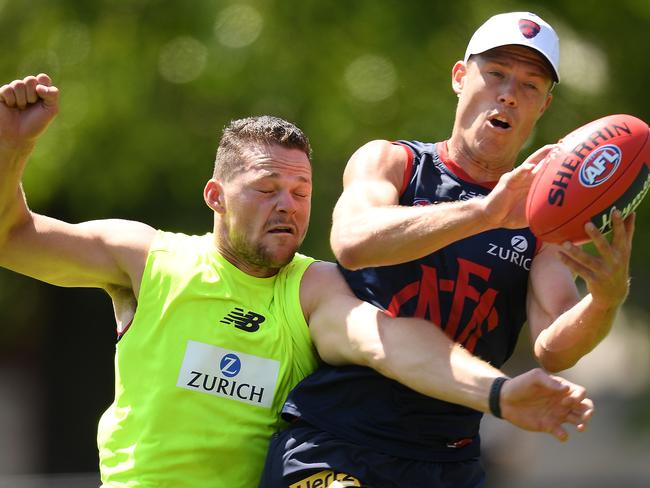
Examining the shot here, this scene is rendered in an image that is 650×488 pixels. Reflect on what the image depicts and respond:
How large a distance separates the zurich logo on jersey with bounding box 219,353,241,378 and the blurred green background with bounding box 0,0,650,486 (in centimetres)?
540

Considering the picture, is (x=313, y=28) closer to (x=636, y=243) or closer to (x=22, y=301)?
(x=636, y=243)

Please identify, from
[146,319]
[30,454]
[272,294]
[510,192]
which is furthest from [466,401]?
[30,454]

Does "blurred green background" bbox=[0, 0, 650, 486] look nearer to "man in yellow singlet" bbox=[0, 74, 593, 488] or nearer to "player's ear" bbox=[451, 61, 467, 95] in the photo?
"player's ear" bbox=[451, 61, 467, 95]

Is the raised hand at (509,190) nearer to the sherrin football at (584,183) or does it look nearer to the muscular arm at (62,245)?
the sherrin football at (584,183)

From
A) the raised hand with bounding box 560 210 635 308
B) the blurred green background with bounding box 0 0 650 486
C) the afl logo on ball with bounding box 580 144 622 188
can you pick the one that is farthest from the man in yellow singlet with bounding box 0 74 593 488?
the blurred green background with bounding box 0 0 650 486

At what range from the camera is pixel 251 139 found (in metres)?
4.96

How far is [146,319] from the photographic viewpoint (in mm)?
4750

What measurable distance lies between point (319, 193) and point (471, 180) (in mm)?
5781

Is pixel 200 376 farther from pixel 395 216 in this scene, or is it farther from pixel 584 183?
pixel 584 183

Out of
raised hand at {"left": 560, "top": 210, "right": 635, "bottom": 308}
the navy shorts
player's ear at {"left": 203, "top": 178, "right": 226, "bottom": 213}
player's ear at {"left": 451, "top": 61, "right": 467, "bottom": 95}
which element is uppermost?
player's ear at {"left": 451, "top": 61, "right": 467, "bottom": 95}

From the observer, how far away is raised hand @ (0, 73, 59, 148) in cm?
461

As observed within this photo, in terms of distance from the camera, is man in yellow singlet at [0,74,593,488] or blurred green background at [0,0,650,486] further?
blurred green background at [0,0,650,486]

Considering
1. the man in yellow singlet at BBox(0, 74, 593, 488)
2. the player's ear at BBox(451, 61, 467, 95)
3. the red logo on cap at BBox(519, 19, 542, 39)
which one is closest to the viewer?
the man in yellow singlet at BBox(0, 74, 593, 488)

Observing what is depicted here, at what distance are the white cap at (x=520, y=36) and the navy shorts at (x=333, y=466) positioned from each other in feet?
5.42
